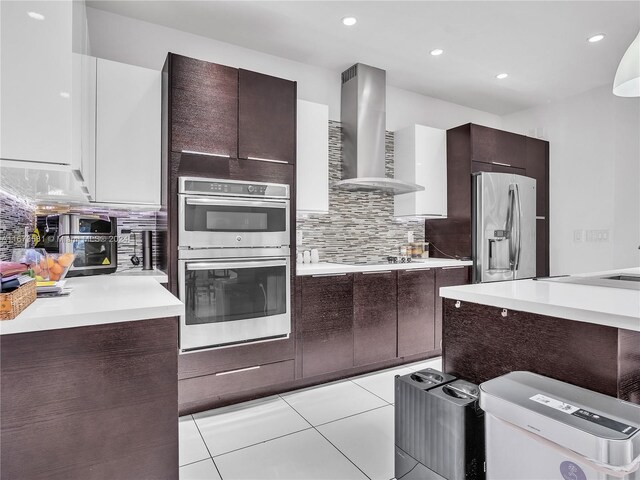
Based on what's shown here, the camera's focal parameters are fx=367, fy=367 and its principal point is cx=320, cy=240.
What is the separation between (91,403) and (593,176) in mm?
4730

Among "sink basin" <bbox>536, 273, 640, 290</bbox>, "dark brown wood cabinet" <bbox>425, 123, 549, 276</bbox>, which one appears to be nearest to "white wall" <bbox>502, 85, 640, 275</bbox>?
"dark brown wood cabinet" <bbox>425, 123, 549, 276</bbox>

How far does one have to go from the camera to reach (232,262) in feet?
7.97

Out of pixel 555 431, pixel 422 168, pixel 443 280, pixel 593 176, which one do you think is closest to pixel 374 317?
pixel 443 280

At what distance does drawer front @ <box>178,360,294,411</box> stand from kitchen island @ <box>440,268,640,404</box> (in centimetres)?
126

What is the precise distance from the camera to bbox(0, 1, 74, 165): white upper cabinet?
3.82ft

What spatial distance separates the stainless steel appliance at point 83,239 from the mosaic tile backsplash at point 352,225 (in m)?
1.54

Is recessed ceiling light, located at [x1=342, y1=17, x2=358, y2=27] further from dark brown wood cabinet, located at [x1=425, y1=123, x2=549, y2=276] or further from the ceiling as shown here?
dark brown wood cabinet, located at [x1=425, y1=123, x2=549, y2=276]

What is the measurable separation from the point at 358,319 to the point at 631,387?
6.07ft

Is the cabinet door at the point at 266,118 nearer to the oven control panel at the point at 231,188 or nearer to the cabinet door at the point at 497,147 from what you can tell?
the oven control panel at the point at 231,188

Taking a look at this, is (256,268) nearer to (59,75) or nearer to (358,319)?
(358,319)

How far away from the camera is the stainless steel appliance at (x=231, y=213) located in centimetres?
232

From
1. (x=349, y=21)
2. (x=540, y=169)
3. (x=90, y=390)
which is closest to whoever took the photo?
(x=90, y=390)

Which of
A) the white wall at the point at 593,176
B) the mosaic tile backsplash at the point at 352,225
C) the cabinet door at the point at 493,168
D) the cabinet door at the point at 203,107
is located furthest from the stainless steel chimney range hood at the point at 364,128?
the white wall at the point at 593,176

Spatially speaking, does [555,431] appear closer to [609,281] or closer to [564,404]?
[564,404]
